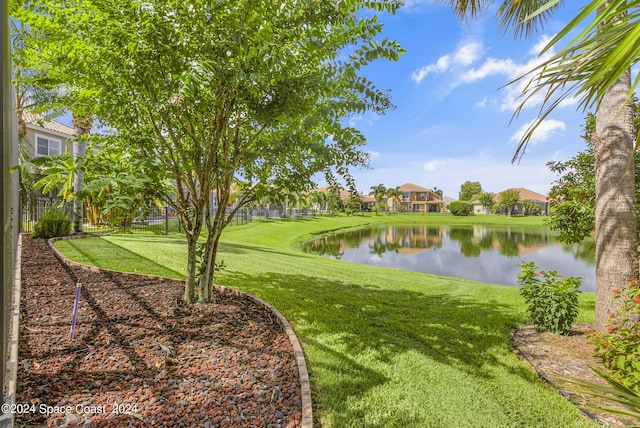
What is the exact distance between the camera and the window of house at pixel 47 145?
2014cm

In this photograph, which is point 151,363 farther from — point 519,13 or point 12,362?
point 519,13

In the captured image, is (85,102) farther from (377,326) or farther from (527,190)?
(527,190)

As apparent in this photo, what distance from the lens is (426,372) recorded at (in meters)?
3.33

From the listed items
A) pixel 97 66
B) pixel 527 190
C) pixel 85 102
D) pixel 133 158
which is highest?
pixel 527 190

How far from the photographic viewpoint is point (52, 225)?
33.6ft

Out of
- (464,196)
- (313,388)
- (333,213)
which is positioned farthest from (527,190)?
(313,388)

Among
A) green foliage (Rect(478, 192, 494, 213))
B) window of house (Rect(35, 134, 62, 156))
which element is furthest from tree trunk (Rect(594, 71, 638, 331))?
green foliage (Rect(478, 192, 494, 213))

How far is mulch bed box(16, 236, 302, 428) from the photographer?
94.9 inches

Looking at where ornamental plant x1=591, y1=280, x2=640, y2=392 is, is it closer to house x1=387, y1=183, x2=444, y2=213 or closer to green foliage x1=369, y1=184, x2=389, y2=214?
green foliage x1=369, y1=184, x2=389, y2=214

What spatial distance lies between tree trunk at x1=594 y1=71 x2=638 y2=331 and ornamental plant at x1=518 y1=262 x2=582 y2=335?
0.99ft

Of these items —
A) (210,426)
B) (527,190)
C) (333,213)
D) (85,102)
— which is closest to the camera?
(210,426)

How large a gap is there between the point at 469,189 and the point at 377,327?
107 meters

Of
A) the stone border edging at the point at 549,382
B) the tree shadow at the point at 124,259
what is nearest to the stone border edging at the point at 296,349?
the tree shadow at the point at 124,259

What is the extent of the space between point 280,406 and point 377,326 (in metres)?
2.43
